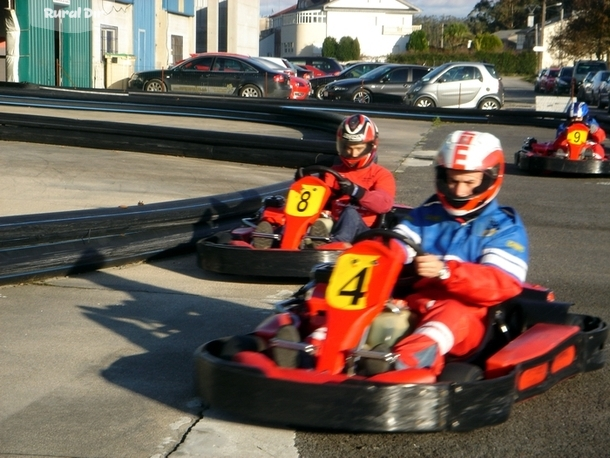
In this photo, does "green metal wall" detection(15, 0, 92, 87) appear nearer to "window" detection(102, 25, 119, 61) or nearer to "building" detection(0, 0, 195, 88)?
"building" detection(0, 0, 195, 88)

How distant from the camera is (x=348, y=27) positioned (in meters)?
86.7

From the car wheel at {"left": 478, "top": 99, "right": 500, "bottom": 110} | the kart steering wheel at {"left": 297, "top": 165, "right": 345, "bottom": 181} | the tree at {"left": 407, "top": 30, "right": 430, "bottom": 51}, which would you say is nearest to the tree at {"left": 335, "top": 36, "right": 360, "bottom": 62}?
the tree at {"left": 407, "top": 30, "right": 430, "bottom": 51}

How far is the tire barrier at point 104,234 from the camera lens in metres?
6.19

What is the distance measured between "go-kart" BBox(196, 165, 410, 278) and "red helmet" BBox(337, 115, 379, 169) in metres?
0.29

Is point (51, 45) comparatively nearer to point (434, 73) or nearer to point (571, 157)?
point (434, 73)

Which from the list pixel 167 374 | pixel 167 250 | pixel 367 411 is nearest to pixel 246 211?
pixel 167 250

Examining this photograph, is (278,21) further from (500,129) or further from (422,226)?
(422,226)

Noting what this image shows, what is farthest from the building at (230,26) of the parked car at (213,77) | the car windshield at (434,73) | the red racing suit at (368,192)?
the red racing suit at (368,192)

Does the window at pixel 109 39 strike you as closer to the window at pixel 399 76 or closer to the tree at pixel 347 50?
the window at pixel 399 76

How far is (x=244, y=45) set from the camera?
171 feet

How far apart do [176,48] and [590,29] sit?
2095 cm

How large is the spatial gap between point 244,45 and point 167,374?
4899cm

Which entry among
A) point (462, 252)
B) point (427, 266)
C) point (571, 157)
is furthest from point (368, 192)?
point (571, 157)

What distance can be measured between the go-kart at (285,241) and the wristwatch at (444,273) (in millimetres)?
2226
